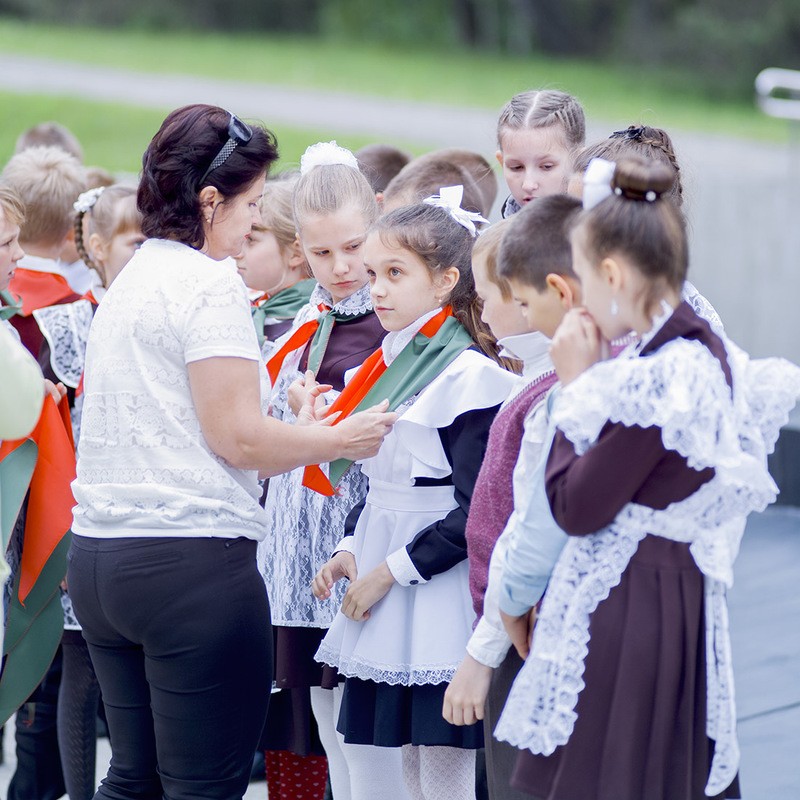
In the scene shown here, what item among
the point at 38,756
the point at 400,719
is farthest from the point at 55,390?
the point at 400,719

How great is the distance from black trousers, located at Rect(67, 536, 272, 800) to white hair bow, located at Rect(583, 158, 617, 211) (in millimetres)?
961

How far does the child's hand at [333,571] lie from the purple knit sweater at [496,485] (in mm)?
491

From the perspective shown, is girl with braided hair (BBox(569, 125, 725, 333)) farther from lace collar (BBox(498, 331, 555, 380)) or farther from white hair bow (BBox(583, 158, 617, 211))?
white hair bow (BBox(583, 158, 617, 211))

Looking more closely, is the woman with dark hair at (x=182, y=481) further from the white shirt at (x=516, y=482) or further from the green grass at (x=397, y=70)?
the green grass at (x=397, y=70)

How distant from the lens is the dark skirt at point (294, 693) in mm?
2965

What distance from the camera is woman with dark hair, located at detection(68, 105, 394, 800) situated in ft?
7.52

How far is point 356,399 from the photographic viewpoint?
8.99 feet

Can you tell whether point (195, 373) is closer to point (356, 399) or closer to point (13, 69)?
point (356, 399)

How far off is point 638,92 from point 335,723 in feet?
81.2

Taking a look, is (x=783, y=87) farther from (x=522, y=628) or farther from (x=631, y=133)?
(x=522, y=628)

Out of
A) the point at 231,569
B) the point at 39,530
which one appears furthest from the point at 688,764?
the point at 39,530

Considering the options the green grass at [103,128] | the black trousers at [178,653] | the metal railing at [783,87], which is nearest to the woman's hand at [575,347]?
the black trousers at [178,653]

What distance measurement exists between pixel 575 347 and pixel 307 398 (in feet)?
3.16

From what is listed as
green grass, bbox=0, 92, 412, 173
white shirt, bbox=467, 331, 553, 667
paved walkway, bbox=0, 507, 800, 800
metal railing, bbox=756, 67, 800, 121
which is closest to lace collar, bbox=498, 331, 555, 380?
white shirt, bbox=467, 331, 553, 667
